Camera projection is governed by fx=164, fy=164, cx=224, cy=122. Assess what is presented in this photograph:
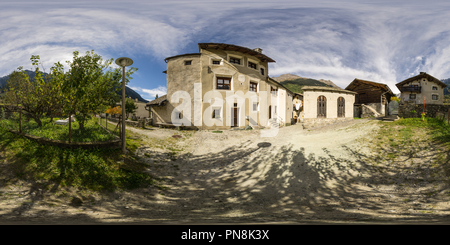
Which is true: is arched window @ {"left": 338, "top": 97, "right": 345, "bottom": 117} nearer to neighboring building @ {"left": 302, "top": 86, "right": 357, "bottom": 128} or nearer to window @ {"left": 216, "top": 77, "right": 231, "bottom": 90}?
neighboring building @ {"left": 302, "top": 86, "right": 357, "bottom": 128}

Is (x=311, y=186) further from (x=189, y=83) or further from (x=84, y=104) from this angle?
(x=189, y=83)

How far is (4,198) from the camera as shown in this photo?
14.4ft

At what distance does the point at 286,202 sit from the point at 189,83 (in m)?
17.3

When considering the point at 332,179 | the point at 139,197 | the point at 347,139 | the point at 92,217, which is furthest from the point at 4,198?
the point at 347,139

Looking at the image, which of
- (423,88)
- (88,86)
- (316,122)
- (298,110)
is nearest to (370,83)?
(423,88)

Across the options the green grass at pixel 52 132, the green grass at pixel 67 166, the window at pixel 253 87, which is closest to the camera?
the green grass at pixel 67 166

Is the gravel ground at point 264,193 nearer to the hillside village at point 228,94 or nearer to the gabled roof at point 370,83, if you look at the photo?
the hillside village at point 228,94

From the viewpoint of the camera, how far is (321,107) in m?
18.3

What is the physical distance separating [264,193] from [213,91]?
1523cm

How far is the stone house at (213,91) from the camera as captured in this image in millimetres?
19641

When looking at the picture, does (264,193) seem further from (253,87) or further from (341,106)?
(341,106)

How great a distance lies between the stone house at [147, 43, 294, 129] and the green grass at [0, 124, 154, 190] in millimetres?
12574

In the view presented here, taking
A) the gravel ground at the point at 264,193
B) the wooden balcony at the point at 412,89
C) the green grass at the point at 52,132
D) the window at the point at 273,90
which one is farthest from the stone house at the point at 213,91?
the wooden balcony at the point at 412,89

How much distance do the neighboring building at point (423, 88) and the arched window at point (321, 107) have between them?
19755 millimetres
